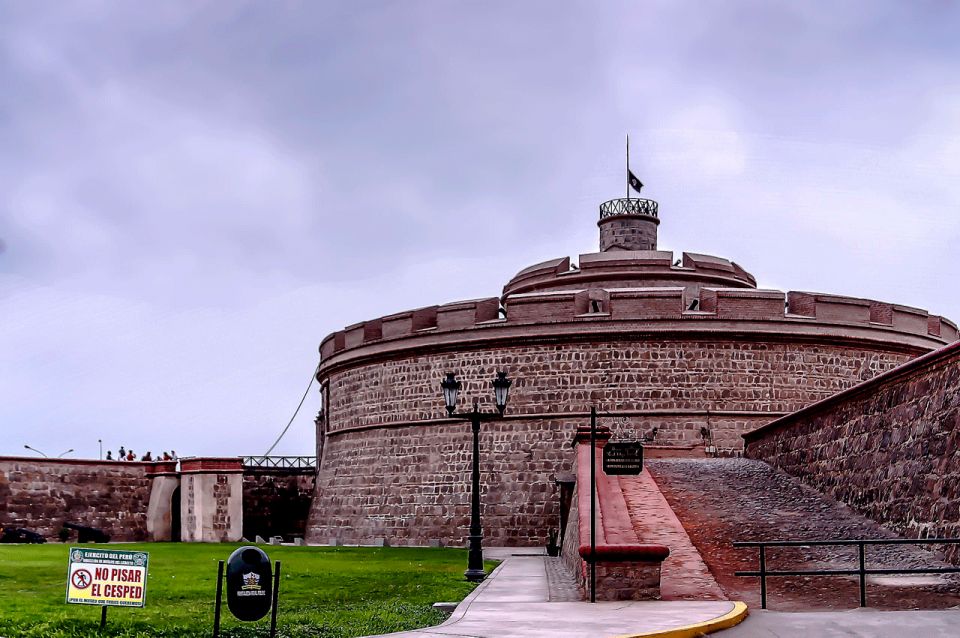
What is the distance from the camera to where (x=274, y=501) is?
36250 mm

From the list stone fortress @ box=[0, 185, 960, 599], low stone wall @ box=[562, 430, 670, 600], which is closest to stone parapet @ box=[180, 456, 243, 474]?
stone fortress @ box=[0, 185, 960, 599]

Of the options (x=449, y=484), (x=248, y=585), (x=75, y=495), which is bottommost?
(x=248, y=585)

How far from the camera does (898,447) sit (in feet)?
51.5

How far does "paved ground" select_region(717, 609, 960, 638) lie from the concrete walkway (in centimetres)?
36

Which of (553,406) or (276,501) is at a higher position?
(553,406)

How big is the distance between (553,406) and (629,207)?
10.3m

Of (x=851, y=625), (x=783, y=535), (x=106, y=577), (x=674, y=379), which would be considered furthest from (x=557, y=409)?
(x=106, y=577)

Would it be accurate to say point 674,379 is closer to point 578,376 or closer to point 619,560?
point 578,376

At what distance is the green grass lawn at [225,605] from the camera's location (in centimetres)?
1029

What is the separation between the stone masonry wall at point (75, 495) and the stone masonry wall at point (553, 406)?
7345 mm

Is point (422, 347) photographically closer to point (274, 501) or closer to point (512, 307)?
point (512, 307)

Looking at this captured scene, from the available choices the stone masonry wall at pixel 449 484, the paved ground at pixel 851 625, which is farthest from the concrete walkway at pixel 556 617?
the stone masonry wall at pixel 449 484

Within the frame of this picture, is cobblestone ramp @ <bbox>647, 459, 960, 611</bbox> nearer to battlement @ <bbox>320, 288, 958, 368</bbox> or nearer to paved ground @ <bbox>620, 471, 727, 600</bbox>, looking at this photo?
paved ground @ <bbox>620, 471, 727, 600</bbox>

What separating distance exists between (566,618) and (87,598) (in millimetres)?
4286
